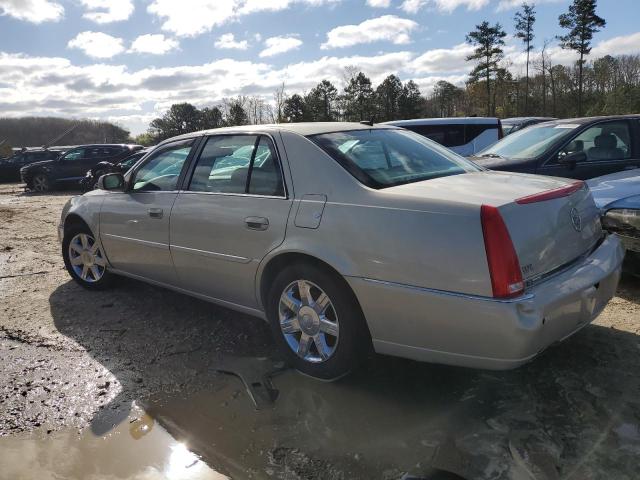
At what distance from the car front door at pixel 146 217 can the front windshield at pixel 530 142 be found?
410cm

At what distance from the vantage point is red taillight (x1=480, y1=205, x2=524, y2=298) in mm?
2416

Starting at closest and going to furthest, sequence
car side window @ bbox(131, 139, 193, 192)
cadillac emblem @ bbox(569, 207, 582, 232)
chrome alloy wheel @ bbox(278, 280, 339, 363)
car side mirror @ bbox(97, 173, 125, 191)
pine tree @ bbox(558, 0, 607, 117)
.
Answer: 1. cadillac emblem @ bbox(569, 207, 582, 232)
2. chrome alloy wheel @ bbox(278, 280, 339, 363)
3. car side window @ bbox(131, 139, 193, 192)
4. car side mirror @ bbox(97, 173, 125, 191)
5. pine tree @ bbox(558, 0, 607, 117)

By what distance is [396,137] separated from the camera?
3.75m

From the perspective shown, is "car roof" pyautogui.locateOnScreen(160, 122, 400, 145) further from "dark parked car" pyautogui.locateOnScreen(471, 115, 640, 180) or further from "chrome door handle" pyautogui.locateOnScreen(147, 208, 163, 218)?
"dark parked car" pyautogui.locateOnScreen(471, 115, 640, 180)

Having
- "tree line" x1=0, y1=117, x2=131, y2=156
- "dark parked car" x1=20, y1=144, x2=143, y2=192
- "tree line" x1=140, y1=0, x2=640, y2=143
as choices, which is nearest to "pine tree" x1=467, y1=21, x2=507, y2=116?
"tree line" x1=140, y1=0, x2=640, y2=143

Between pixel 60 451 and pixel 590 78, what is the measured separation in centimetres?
4616

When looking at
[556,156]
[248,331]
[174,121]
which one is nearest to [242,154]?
[248,331]

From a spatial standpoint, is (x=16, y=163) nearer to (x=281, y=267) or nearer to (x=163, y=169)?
(x=163, y=169)

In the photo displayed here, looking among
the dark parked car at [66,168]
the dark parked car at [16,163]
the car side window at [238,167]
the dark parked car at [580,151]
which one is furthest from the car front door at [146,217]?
the dark parked car at [16,163]

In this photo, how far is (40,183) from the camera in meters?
17.9

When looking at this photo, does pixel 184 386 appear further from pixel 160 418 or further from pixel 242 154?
pixel 242 154

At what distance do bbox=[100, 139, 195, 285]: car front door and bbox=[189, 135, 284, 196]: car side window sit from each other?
0.82ft

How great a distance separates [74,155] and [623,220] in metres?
18.1

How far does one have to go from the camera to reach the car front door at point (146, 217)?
409 cm
